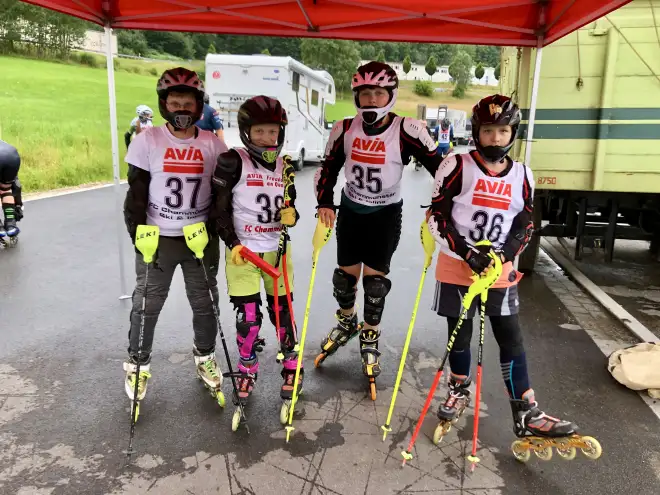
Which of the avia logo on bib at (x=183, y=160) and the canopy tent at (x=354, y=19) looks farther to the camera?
the canopy tent at (x=354, y=19)

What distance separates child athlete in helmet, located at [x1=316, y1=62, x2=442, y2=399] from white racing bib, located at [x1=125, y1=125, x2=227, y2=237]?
34.2 inches

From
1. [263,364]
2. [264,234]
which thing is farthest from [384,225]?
[263,364]

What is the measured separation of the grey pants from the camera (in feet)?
11.1

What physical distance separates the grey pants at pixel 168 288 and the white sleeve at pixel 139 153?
493 millimetres

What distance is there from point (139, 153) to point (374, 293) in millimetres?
1896

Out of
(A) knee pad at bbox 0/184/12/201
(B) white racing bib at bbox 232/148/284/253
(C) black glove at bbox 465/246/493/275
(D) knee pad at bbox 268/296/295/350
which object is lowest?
(D) knee pad at bbox 268/296/295/350

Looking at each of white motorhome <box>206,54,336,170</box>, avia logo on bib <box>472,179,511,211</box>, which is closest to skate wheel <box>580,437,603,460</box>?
avia logo on bib <box>472,179,511,211</box>

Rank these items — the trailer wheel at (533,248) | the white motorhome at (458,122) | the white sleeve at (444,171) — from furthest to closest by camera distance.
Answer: the white motorhome at (458,122), the trailer wheel at (533,248), the white sleeve at (444,171)

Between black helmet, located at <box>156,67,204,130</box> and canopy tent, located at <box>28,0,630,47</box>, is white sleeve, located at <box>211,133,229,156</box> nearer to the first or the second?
black helmet, located at <box>156,67,204,130</box>

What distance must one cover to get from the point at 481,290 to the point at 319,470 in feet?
4.55

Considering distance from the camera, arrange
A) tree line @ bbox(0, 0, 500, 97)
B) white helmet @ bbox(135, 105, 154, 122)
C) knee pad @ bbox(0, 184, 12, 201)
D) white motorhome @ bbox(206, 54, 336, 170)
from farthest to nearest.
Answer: tree line @ bbox(0, 0, 500, 97), white motorhome @ bbox(206, 54, 336, 170), white helmet @ bbox(135, 105, 154, 122), knee pad @ bbox(0, 184, 12, 201)

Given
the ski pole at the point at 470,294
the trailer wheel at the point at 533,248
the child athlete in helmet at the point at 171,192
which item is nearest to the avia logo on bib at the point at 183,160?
the child athlete in helmet at the point at 171,192

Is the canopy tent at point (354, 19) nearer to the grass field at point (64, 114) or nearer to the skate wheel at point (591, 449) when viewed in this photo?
the grass field at point (64, 114)

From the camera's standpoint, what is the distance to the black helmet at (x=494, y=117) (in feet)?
9.40
